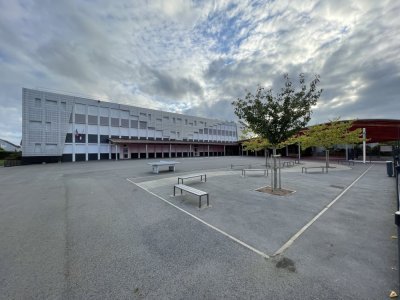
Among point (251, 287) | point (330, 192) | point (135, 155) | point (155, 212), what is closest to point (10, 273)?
point (155, 212)

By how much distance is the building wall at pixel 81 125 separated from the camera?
28.7 metres

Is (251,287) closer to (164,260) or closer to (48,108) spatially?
(164,260)

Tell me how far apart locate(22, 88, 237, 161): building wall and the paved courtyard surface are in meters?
30.2

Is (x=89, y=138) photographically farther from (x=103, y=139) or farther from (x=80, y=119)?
(x=80, y=119)

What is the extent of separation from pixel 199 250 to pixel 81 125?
38.1m

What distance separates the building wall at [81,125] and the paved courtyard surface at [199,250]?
3021 centimetres

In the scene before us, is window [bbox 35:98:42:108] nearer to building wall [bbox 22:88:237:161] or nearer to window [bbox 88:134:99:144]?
building wall [bbox 22:88:237:161]

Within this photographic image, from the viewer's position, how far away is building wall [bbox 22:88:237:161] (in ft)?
94.1

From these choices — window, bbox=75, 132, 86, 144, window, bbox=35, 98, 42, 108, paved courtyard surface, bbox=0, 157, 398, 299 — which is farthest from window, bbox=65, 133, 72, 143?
paved courtyard surface, bbox=0, 157, 398, 299

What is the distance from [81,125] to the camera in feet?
108

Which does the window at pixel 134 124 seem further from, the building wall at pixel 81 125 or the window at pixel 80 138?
the window at pixel 80 138

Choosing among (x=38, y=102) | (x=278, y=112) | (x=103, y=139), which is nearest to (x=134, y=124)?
(x=103, y=139)

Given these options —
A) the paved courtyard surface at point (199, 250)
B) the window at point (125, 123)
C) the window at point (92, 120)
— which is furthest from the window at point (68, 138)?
the paved courtyard surface at point (199, 250)

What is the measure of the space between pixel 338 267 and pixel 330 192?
6508 millimetres
